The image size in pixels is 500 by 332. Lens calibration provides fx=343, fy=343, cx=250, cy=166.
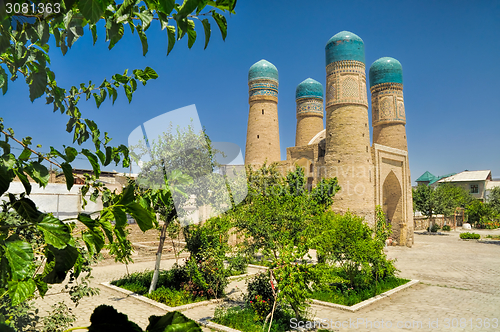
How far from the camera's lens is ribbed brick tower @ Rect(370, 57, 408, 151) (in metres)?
21.8

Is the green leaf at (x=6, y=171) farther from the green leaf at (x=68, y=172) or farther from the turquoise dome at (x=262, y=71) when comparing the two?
the turquoise dome at (x=262, y=71)

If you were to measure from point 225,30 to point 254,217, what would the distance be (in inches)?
223

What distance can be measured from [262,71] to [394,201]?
37.3 feet

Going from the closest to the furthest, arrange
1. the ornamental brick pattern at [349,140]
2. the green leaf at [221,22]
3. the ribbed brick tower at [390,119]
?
the green leaf at [221,22] < the ornamental brick pattern at [349,140] < the ribbed brick tower at [390,119]

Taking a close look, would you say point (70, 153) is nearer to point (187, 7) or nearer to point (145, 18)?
point (145, 18)

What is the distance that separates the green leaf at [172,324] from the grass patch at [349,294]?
6913 mm

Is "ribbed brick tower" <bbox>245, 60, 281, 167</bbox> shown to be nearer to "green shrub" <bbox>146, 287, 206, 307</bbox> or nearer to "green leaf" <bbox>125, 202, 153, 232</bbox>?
"green shrub" <bbox>146, 287, 206, 307</bbox>

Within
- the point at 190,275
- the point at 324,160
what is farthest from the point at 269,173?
the point at 190,275

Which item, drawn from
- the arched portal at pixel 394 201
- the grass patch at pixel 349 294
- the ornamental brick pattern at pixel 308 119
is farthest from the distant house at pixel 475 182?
the grass patch at pixel 349 294

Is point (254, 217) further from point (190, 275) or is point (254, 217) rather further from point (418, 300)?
point (418, 300)

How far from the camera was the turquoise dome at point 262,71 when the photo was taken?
21953mm

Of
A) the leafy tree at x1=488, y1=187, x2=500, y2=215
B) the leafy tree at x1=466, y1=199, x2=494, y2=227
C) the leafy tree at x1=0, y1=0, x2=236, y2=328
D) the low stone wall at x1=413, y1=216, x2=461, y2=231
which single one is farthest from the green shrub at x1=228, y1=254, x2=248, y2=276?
the leafy tree at x1=488, y1=187, x2=500, y2=215

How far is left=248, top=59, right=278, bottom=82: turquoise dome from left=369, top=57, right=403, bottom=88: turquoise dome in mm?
6530

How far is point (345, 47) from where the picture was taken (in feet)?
58.4
